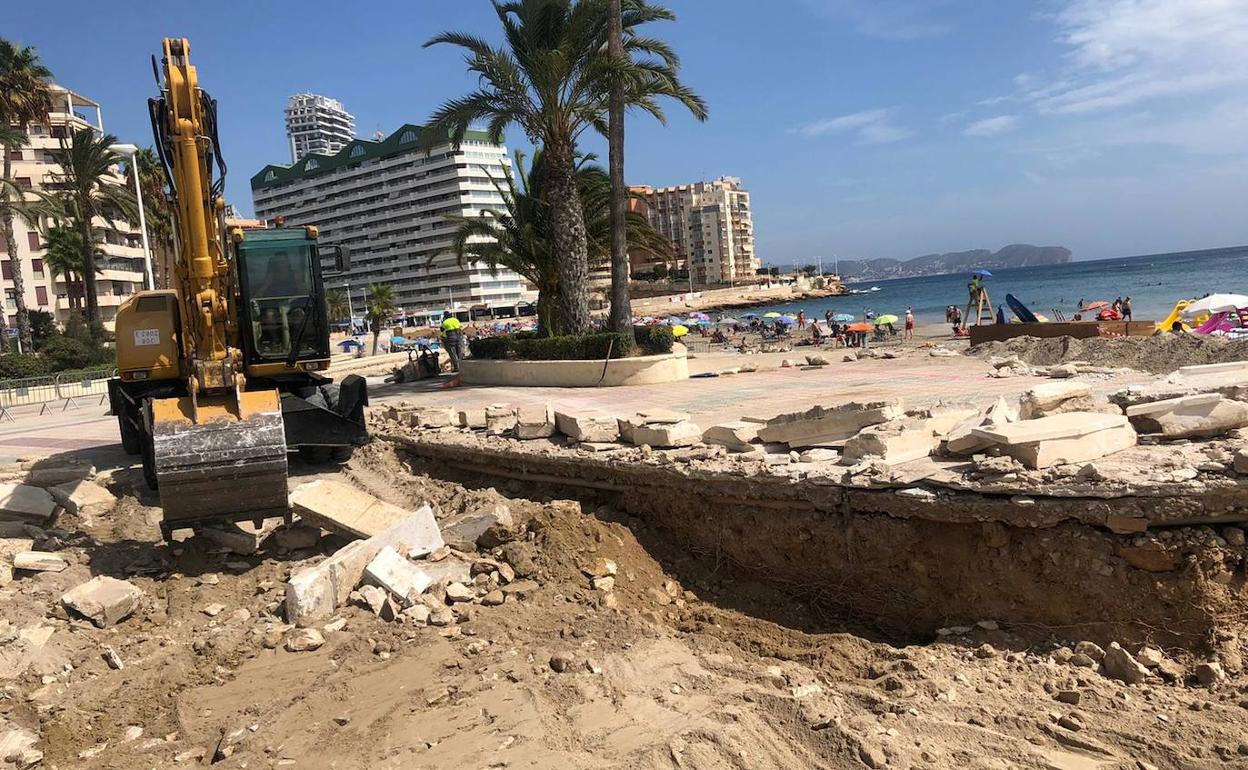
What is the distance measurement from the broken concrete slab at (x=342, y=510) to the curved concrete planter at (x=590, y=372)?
8.65m

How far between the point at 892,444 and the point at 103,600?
6684mm

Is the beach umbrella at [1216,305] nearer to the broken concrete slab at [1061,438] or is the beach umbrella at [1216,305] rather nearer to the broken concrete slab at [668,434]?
the broken concrete slab at [1061,438]

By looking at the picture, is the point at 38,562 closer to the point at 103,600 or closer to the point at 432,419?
the point at 103,600

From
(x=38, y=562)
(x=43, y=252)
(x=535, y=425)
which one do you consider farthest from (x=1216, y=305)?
(x=43, y=252)

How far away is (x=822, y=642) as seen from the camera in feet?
19.6

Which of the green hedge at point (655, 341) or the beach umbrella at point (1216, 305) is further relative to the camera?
the beach umbrella at point (1216, 305)

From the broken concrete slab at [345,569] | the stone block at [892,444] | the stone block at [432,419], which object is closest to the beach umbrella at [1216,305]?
the stone block at [892,444]

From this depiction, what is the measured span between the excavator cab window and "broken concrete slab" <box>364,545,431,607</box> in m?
3.80

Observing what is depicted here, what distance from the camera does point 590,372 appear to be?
16562 millimetres

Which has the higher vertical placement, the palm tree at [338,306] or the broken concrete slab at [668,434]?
the palm tree at [338,306]

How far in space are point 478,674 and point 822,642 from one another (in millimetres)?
2554

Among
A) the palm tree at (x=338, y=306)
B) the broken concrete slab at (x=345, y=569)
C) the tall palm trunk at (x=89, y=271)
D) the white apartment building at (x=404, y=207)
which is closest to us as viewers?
the broken concrete slab at (x=345, y=569)

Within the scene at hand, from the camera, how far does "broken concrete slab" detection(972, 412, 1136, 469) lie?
614cm

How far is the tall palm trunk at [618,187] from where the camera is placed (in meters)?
17.2
